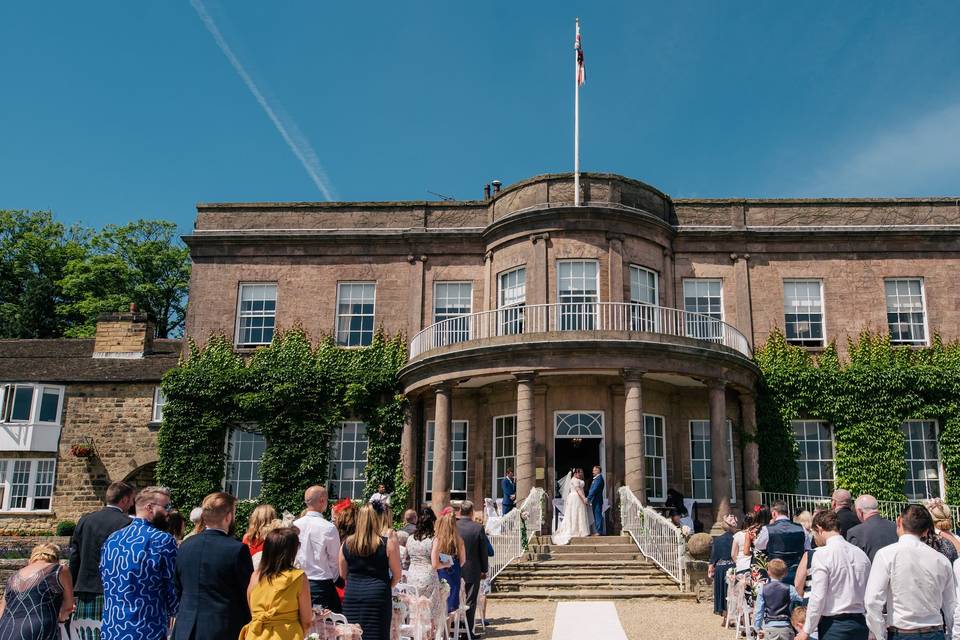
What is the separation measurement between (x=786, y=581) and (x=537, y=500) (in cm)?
816

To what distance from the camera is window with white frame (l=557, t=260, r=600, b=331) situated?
2050cm

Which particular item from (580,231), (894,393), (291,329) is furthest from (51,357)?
(894,393)

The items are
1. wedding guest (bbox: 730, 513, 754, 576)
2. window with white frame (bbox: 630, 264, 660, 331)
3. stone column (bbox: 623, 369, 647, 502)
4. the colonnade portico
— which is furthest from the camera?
window with white frame (bbox: 630, 264, 660, 331)

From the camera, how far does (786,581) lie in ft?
31.0

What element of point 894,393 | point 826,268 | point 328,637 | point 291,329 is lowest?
point 328,637

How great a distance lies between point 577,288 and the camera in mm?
Result: 20891

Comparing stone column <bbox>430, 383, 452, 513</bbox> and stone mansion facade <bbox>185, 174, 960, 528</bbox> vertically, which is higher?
stone mansion facade <bbox>185, 174, 960, 528</bbox>

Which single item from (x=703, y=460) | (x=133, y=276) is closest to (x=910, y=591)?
(x=703, y=460)

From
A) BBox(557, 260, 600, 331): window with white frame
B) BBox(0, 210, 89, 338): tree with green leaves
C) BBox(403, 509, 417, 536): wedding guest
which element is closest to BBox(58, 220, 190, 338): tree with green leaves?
BBox(0, 210, 89, 338): tree with green leaves

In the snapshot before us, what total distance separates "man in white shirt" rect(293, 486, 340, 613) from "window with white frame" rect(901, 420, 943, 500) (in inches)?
717

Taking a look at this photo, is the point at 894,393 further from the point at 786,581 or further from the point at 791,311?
Result: the point at 786,581

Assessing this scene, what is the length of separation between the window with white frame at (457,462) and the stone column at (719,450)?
20.3 ft

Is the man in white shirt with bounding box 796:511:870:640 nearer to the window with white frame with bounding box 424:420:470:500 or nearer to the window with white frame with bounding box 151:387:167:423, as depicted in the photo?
the window with white frame with bounding box 424:420:470:500

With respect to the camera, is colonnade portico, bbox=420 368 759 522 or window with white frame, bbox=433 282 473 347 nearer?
colonnade portico, bbox=420 368 759 522
